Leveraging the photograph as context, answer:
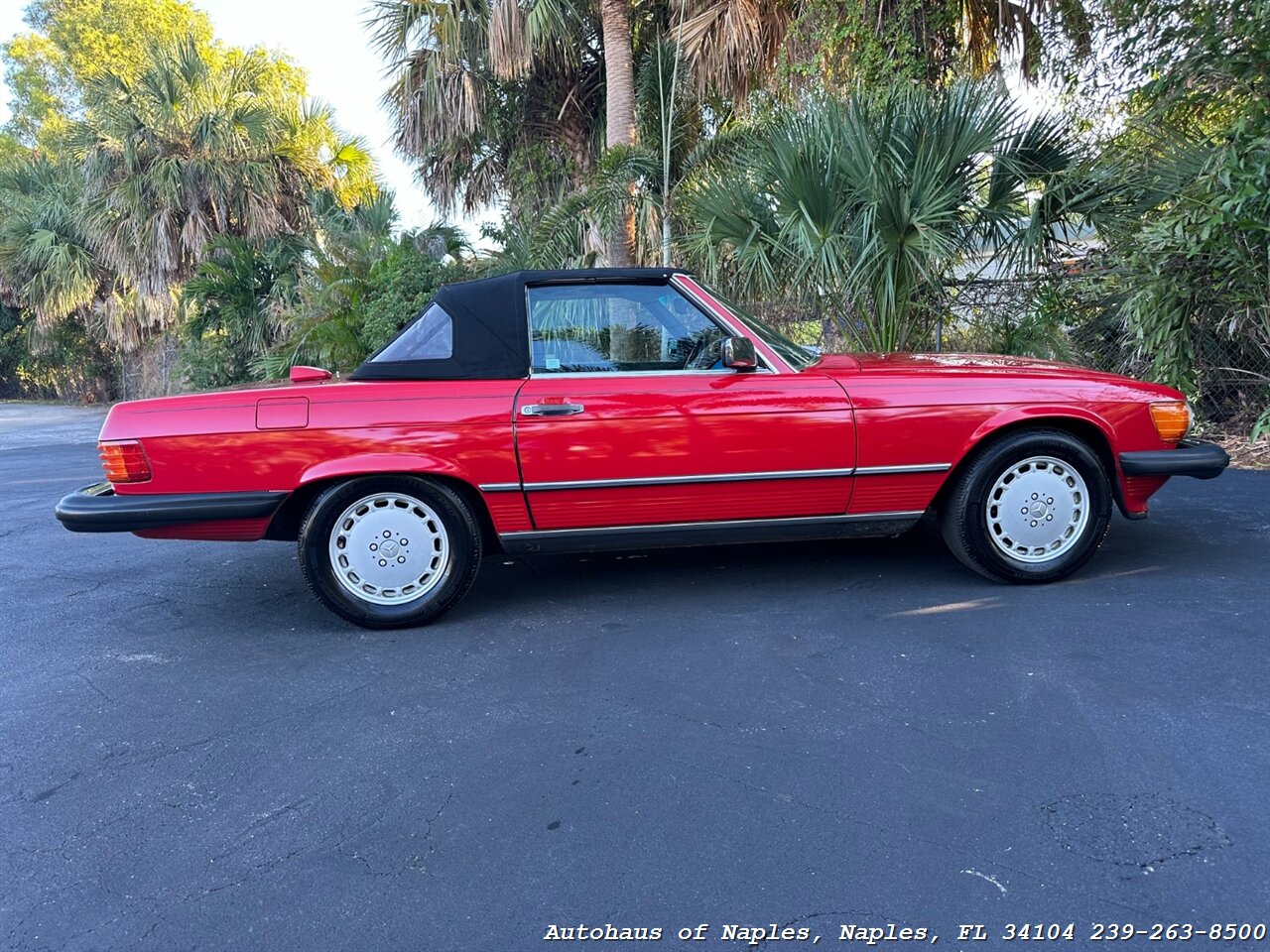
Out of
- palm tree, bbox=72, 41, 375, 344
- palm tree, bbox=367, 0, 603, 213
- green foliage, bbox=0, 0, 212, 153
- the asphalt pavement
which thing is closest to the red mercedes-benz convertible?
the asphalt pavement

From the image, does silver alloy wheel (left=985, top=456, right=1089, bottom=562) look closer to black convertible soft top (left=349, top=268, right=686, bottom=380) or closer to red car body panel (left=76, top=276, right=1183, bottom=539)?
red car body panel (left=76, top=276, right=1183, bottom=539)

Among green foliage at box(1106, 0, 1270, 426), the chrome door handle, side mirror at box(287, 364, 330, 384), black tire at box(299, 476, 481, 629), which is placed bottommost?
black tire at box(299, 476, 481, 629)

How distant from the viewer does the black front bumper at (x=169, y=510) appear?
3.71m

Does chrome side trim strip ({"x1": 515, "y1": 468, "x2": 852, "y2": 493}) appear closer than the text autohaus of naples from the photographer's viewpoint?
No

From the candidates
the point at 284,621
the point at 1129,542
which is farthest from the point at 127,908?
the point at 1129,542

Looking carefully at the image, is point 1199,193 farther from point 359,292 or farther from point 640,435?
point 359,292

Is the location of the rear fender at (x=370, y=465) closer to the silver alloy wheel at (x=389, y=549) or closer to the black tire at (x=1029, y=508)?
A: the silver alloy wheel at (x=389, y=549)

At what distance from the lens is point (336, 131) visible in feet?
58.7

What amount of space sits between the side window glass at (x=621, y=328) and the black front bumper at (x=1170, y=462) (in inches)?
74.2

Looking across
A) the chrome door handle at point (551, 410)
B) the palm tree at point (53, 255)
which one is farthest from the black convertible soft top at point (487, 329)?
the palm tree at point (53, 255)

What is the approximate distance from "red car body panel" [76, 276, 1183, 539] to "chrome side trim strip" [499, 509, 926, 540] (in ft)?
0.08

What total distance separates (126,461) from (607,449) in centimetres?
195

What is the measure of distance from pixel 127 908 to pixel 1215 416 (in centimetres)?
867

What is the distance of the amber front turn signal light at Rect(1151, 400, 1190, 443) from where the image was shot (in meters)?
4.08
